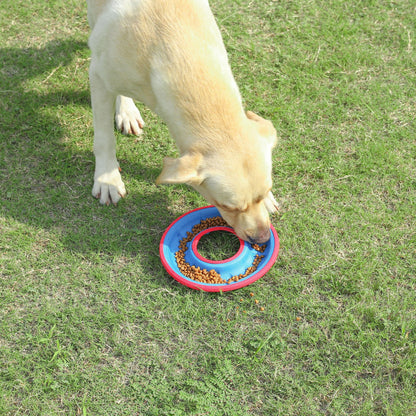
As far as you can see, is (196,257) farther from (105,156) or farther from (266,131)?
(105,156)

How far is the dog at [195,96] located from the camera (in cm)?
368

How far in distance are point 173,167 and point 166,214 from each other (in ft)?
4.33

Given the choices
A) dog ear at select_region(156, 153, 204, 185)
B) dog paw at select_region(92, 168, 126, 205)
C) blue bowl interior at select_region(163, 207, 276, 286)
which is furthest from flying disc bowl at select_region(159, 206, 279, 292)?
dog ear at select_region(156, 153, 204, 185)

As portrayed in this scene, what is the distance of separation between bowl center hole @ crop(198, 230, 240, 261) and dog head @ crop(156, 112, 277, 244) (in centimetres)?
80

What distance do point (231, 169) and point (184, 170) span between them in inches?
13.9

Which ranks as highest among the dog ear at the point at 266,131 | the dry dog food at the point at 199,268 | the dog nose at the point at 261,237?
the dog ear at the point at 266,131

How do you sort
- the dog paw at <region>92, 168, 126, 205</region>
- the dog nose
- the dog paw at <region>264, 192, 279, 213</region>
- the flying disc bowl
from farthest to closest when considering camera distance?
1. the dog paw at <region>92, 168, 126, 205</region>
2. the dog paw at <region>264, 192, 279, 213</region>
3. the flying disc bowl
4. the dog nose

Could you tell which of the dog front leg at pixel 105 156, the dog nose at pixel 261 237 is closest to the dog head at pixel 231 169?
the dog nose at pixel 261 237

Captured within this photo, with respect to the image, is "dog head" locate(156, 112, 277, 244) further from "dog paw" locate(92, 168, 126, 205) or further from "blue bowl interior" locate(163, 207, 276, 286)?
"dog paw" locate(92, 168, 126, 205)

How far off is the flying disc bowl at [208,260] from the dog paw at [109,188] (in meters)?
0.77

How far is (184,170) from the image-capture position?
366 cm

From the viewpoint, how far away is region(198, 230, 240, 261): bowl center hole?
15.2ft

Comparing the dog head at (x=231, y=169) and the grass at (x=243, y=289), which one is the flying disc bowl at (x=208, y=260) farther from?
the dog head at (x=231, y=169)

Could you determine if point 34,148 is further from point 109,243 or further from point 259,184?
point 259,184
